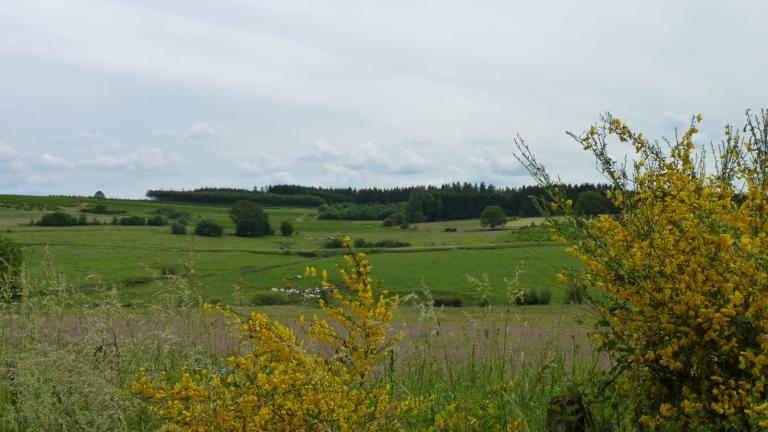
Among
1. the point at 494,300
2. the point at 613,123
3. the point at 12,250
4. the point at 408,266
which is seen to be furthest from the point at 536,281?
the point at 613,123

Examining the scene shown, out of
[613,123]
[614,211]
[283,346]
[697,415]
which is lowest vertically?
[697,415]

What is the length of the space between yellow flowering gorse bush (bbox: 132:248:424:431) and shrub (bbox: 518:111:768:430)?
153 cm

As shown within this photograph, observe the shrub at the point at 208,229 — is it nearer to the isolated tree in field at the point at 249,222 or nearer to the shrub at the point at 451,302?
the isolated tree in field at the point at 249,222

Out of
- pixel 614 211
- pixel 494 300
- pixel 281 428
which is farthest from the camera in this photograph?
pixel 494 300

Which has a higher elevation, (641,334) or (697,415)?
(641,334)

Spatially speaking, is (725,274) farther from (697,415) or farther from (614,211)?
(614,211)

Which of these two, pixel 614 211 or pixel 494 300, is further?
pixel 494 300

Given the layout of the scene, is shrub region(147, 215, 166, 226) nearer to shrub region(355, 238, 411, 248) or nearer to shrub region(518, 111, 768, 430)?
shrub region(355, 238, 411, 248)

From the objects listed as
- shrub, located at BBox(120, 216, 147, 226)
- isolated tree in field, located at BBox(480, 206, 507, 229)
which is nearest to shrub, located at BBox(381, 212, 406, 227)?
isolated tree in field, located at BBox(480, 206, 507, 229)

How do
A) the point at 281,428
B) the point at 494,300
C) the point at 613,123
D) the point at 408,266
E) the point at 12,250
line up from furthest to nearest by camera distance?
the point at 408,266 → the point at 494,300 → the point at 12,250 → the point at 613,123 → the point at 281,428

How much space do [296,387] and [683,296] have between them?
241 centimetres

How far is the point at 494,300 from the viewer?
102 feet

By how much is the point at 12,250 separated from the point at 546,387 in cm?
2823

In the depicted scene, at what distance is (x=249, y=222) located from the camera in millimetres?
81875
